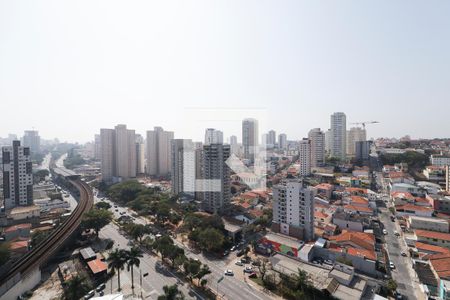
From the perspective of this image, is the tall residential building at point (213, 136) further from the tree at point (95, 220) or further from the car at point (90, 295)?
the car at point (90, 295)

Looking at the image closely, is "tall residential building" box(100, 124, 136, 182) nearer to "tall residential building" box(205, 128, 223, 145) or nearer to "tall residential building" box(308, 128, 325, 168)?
"tall residential building" box(205, 128, 223, 145)

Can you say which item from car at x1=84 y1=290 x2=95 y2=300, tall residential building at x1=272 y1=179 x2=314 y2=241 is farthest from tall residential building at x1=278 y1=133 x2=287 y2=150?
car at x1=84 y1=290 x2=95 y2=300

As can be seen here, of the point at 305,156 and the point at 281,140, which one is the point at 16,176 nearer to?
the point at 305,156

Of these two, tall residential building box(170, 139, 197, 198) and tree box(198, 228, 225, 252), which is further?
tall residential building box(170, 139, 197, 198)

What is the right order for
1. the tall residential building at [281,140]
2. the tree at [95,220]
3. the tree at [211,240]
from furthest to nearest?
1. the tall residential building at [281,140]
2. the tree at [95,220]
3. the tree at [211,240]

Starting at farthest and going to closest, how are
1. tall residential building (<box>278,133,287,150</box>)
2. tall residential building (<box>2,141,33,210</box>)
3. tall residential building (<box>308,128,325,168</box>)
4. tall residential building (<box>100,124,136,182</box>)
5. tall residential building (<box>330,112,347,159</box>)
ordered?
tall residential building (<box>278,133,287,150</box>), tall residential building (<box>330,112,347,159</box>), tall residential building (<box>100,124,136,182</box>), tall residential building (<box>308,128,325,168</box>), tall residential building (<box>2,141,33,210</box>)

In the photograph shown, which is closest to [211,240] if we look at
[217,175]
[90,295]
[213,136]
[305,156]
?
[90,295]

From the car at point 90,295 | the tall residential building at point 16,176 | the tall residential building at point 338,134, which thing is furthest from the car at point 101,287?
the tall residential building at point 338,134
